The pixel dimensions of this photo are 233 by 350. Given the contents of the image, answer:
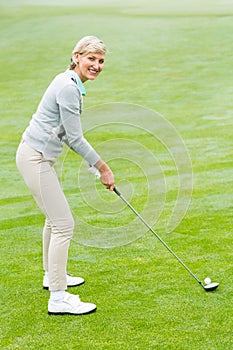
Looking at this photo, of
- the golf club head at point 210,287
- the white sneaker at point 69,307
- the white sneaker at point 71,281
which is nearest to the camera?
the white sneaker at point 69,307

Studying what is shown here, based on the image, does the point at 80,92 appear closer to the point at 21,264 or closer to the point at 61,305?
the point at 61,305

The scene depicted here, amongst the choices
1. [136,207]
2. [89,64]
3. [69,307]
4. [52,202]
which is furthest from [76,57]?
[136,207]

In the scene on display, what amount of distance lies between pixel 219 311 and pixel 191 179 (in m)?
4.06

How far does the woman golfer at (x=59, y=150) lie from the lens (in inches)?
176

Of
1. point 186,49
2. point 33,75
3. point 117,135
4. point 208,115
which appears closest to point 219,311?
point 117,135

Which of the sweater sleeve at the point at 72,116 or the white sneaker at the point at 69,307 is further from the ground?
the sweater sleeve at the point at 72,116

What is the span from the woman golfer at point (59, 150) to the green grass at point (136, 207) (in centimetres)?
25

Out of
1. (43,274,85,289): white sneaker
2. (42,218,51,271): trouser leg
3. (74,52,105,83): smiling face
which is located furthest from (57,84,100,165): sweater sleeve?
(43,274,85,289): white sneaker

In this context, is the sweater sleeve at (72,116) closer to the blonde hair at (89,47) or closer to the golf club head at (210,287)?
the blonde hair at (89,47)

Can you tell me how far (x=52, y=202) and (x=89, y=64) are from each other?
0.85 metres

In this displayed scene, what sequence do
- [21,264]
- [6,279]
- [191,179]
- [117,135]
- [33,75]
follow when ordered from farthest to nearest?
[33,75], [117,135], [191,179], [21,264], [6,279]

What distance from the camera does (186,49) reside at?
61.3 feet

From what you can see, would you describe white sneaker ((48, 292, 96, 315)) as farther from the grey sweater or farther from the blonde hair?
the blonde hair

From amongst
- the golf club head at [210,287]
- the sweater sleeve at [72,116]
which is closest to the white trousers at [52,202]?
the sweater sleeve at [72,116]
